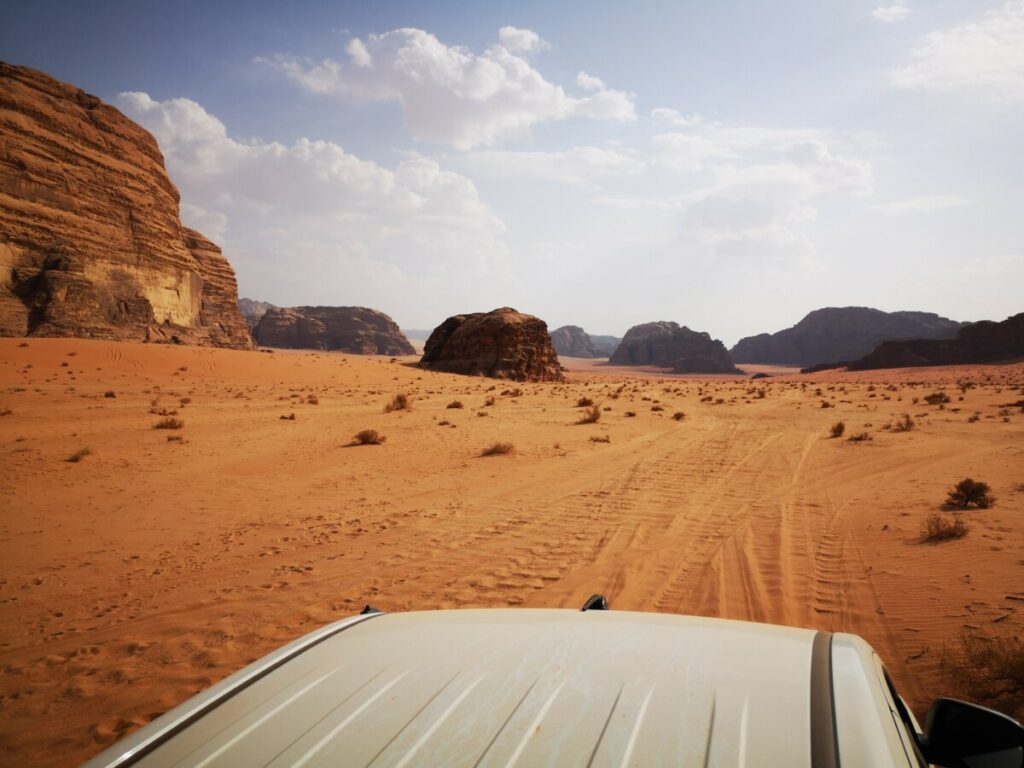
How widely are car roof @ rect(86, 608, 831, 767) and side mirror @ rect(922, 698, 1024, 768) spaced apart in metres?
0.35

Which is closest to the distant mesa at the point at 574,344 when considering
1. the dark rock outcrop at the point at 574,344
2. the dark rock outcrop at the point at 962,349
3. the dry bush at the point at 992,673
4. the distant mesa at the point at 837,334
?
the dark rock outcrop at the point at 574,344

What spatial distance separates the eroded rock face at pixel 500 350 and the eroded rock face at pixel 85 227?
80.2ft

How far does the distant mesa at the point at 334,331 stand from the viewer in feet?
384

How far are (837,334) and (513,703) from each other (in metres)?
154

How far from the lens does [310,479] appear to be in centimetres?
862

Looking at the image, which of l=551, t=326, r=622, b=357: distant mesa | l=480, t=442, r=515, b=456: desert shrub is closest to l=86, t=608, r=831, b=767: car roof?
l=480, t=442, r=515, b=456: desert shrub

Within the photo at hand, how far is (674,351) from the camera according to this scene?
121000 mm

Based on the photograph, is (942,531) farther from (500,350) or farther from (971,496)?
(500,350)

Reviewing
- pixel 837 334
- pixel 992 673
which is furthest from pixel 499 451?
pixel 837 334

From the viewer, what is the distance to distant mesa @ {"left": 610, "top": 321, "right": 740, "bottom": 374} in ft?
365

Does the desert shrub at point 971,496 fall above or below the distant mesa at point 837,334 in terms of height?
below

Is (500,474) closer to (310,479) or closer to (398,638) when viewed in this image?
(310,479)

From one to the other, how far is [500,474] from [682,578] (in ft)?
15.4

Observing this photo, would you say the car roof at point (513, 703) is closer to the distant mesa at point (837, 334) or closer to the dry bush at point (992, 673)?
the dry bush at point (992, 673)
